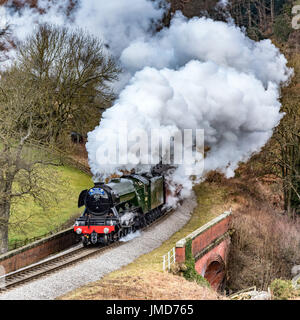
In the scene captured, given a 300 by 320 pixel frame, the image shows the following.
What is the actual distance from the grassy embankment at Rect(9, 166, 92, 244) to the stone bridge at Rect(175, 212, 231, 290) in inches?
235

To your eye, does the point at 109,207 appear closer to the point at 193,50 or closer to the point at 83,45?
the point at 193,50

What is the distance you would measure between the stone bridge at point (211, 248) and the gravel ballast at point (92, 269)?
159cm

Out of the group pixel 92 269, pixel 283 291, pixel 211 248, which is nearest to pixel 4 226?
pixel 92 269

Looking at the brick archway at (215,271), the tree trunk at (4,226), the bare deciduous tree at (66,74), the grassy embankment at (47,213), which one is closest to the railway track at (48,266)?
the tree trunk at (4,226)

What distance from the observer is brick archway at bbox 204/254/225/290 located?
1880cm

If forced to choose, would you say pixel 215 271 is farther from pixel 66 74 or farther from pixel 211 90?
pixel 66 74

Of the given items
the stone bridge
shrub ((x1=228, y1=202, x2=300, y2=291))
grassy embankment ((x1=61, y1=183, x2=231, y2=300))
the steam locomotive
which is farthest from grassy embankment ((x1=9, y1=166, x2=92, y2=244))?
shrub ((x1=228, y1=202, x2=300, y2=291))

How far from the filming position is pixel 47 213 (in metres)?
21.8

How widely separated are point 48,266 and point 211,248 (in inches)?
279

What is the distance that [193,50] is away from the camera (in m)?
20.4

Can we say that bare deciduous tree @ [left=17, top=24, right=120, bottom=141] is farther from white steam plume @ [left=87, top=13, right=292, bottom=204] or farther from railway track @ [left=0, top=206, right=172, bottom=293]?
railway track @ [left=0, top=206, right=172, bottom=293]

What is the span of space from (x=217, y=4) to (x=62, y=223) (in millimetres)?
16616

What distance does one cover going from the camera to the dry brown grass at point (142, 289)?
36.1 feet
